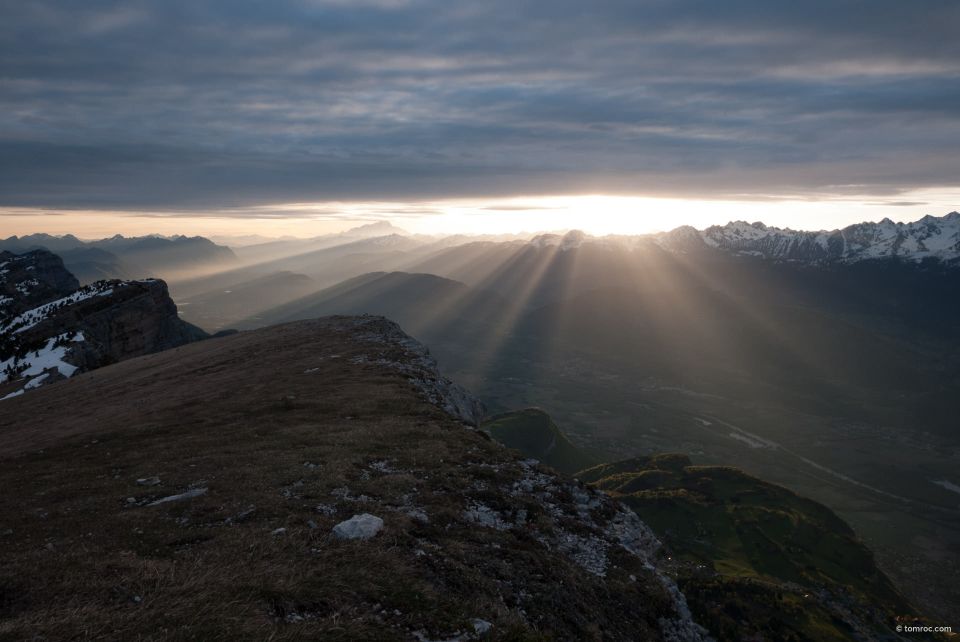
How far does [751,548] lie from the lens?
308ft

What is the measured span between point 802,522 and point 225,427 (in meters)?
132

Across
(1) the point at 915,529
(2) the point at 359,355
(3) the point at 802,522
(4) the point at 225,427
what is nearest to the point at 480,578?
(4) the point at 225,427

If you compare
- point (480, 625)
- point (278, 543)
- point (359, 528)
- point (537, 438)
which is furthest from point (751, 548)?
point (278, 543)

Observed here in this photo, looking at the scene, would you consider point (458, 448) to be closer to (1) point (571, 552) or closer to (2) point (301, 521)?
(1) point (571, 552)

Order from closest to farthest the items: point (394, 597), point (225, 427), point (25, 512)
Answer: point (394, 597)
point (25, 512)
point (225, 427)

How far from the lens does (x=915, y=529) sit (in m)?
168

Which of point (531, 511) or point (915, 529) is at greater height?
point (531, 511)

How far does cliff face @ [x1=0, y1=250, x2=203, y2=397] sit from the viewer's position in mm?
88312

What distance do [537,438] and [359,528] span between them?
523ft

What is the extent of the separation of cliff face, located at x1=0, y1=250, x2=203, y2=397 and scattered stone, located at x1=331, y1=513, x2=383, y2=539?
95590 mm

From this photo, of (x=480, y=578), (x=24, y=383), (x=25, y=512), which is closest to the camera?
(x=480, y=578)

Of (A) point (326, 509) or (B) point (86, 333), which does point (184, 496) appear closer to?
(A) point (326, 509)

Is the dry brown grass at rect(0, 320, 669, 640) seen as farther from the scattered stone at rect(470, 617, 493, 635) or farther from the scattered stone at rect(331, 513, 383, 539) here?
the scattered stone at rect(331, 513, 383, 539)

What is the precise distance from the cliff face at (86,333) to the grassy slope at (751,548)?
126 m
